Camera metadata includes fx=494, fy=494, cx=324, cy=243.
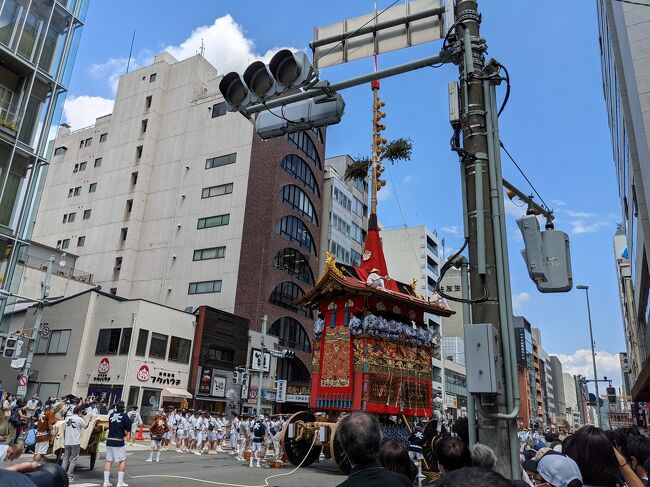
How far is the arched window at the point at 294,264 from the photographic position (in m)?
46.8

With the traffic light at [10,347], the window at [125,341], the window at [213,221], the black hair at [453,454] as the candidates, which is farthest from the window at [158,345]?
the black hair at [453,454]

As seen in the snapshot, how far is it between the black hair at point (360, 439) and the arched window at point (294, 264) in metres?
42.0

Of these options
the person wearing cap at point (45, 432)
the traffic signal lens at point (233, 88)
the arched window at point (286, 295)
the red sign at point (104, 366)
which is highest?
the arched window at point (286, 295)

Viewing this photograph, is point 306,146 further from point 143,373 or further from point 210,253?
point 143,373

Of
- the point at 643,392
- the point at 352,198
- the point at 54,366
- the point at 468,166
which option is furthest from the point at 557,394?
the point at 468,166

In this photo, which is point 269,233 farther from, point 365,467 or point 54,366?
point 365,467

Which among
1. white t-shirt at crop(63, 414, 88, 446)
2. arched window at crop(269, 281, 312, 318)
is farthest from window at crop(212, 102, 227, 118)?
white t-shirt at crop(63, 414, 88, 446)

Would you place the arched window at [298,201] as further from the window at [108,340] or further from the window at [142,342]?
the window at [108,340]

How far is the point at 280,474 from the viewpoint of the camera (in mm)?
16594

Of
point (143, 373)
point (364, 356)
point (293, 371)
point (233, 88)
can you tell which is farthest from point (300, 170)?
point (233, 88)

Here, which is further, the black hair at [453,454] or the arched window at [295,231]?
the arched window at [295,231]

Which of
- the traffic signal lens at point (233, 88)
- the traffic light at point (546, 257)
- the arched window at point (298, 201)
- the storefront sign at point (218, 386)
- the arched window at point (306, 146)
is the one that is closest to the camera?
the traffic light at point (546, 257)

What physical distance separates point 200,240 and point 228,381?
14276 millimetres

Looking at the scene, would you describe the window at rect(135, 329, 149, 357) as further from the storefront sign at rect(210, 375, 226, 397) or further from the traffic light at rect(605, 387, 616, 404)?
the traffic light at rect(605, 387, 616, 404)
